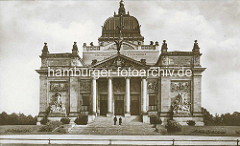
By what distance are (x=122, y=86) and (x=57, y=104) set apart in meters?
5.18

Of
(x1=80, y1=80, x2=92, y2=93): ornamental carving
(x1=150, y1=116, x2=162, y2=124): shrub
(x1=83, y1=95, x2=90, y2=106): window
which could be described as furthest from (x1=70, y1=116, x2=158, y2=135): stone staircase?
(x1=80, y1=80, x2=92, y2=93): ornamental carving

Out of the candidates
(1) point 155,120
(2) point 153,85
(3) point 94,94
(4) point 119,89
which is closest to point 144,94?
(2) point 153,85

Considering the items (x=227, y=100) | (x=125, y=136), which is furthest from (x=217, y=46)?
(x=125, y=136)

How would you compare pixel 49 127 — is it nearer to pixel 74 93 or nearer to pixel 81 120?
pixel 81 120

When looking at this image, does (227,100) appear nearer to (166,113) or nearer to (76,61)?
(166,113)

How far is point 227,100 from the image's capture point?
56.4ft

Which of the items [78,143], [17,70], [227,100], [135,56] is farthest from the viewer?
[135,56]

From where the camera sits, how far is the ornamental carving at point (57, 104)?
954 inches

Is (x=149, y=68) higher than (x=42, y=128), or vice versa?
(x=149, y=68)

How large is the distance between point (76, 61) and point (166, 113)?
25.6ft

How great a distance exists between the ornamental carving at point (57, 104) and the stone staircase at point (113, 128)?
289 centimetres

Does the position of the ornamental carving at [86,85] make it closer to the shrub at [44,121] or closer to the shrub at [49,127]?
the shrub at [44,121]

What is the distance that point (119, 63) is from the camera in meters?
24.6

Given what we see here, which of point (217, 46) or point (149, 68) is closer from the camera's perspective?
point (217, 46)
